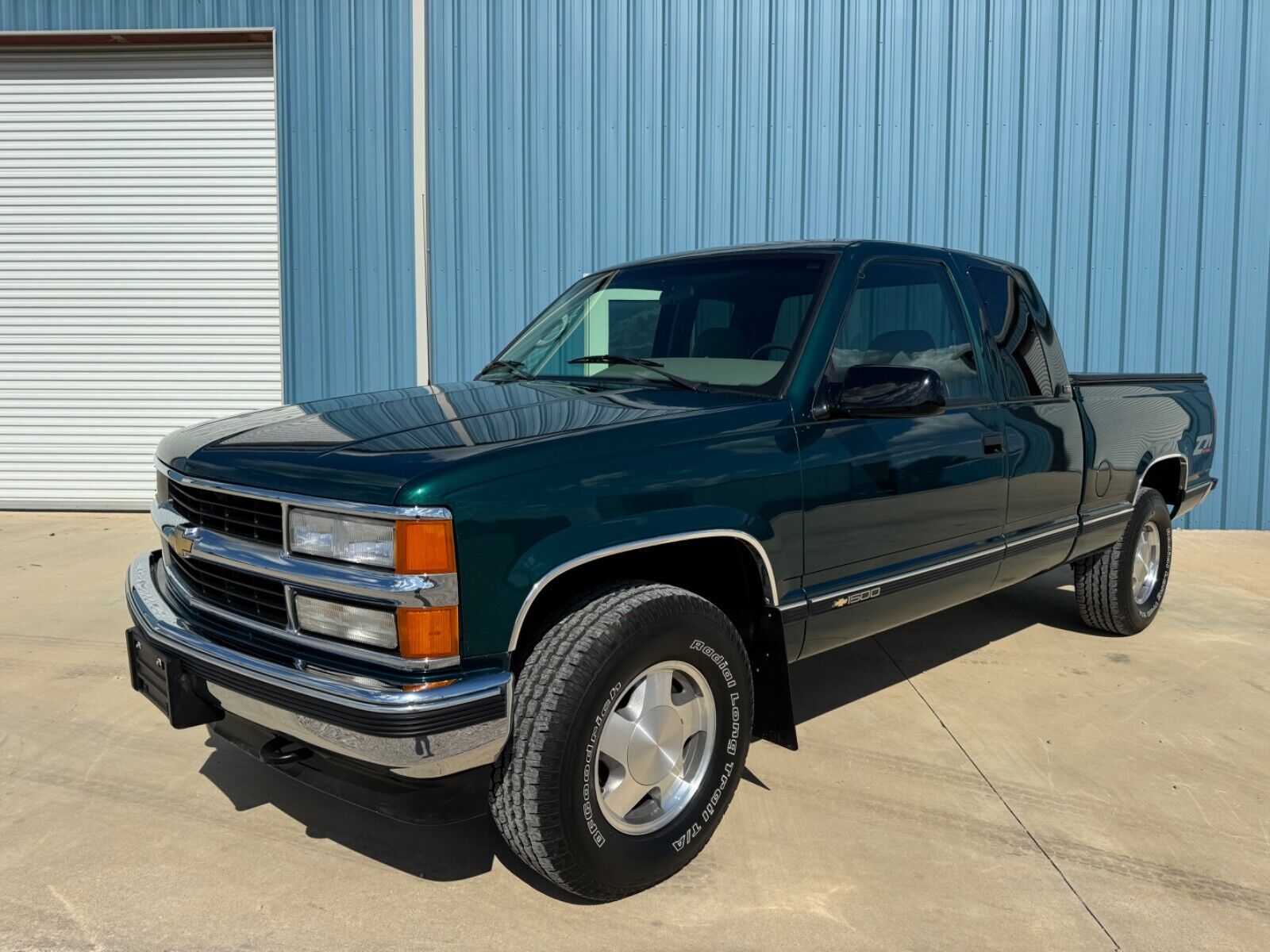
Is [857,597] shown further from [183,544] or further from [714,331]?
[183,544]

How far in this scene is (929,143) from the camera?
8.09 meters

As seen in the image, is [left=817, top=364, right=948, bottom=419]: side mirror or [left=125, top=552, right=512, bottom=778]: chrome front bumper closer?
[left=125, top=552, right=512, bottom=778]: chrome front bumper

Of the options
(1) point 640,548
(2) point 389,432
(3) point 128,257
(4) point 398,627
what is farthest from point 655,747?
(3) point 128,257

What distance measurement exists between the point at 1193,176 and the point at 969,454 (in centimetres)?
612

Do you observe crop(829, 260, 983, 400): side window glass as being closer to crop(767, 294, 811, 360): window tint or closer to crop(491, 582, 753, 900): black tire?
crop(767, 294, 811, 360): window tint

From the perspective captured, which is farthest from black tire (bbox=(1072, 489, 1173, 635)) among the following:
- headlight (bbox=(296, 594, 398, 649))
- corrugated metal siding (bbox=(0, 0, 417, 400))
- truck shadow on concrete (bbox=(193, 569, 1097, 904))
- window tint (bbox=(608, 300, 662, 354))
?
corrugated metal siding (bbox=(0, 0, 417, 400))

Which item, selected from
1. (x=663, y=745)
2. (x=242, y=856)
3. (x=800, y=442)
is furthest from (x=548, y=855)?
(x=800, y=442)

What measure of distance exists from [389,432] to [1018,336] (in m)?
2.82

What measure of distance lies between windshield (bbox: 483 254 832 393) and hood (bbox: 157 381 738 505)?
0.18 meters

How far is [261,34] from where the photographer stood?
27.9ft

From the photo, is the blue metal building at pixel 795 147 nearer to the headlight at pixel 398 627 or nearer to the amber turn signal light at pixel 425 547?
the headlight at pixel 398 627

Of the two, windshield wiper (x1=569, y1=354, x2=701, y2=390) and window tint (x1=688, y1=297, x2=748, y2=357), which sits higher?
window tint (x1=688, y1=297, x2=748, y2=357)

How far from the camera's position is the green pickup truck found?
2236 mm

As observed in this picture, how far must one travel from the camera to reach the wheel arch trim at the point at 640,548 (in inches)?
91.1
